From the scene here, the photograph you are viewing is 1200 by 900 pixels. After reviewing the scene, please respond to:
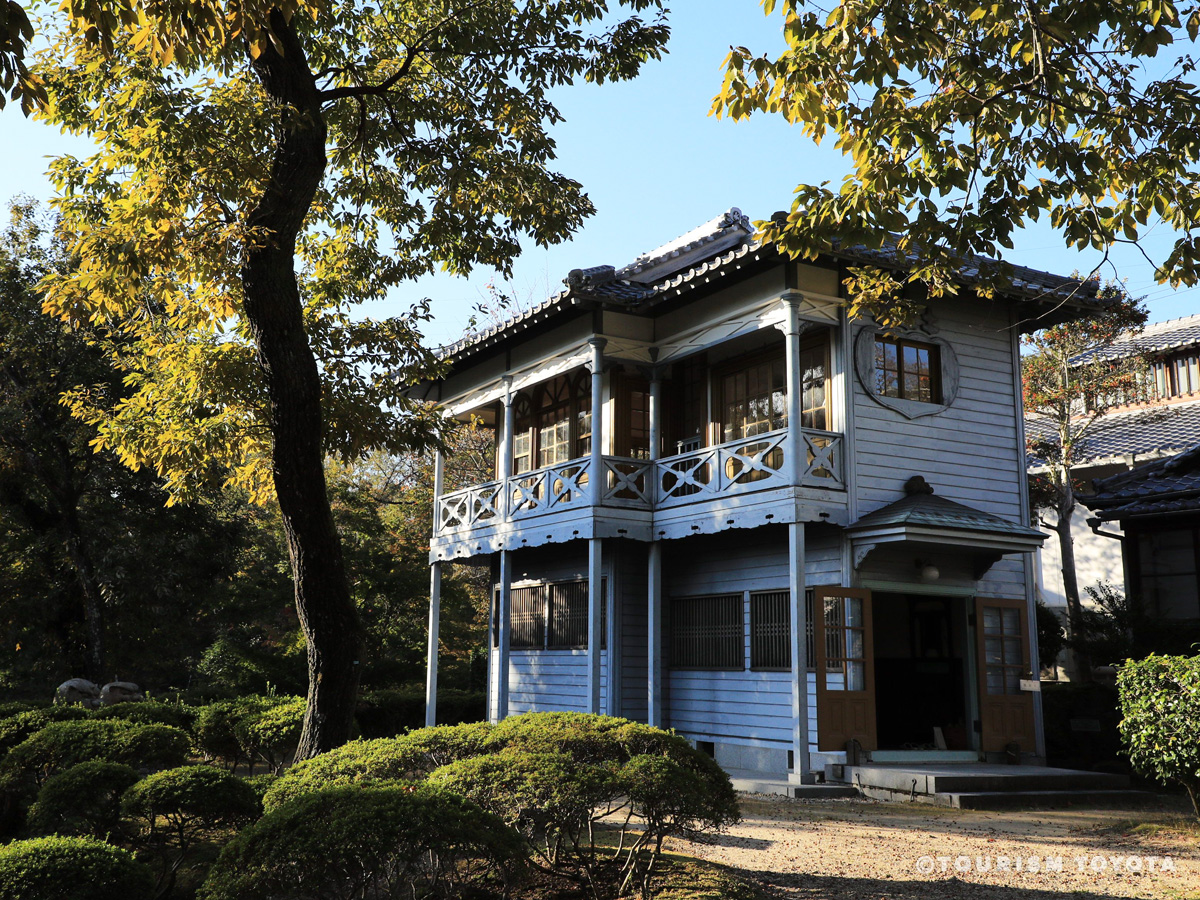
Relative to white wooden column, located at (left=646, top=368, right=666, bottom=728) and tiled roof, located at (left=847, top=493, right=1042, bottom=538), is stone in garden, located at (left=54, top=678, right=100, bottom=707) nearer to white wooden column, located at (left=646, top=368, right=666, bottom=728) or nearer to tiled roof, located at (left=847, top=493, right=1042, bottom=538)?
white wooden column, located at (left=646, top=368, right=666, bottom=728)

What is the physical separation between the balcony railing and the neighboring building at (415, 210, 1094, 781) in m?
0.04

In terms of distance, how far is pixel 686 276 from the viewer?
14.9 metres

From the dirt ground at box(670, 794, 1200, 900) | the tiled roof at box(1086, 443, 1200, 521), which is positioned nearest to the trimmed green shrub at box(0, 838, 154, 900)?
the dirt ground at box(670, 794, 1200, 900)

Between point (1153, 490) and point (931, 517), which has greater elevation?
point (1153, 490)

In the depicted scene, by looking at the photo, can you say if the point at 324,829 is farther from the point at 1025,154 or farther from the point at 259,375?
the point at 1025,154

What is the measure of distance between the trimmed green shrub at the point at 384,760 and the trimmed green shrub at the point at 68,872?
1.02 meters

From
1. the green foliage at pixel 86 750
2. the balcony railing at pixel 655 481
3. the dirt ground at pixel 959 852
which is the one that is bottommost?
the dirt ground at pixel 959 852

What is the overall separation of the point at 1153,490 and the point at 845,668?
6095mm

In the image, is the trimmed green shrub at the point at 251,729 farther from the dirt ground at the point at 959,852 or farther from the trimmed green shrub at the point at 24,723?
the dirt ground at the point at 959,852

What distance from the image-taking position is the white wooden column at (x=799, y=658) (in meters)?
12.9

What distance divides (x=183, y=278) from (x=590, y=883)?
5969 mm

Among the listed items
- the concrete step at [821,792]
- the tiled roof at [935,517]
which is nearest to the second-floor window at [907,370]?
the tiled roof at [935,517]

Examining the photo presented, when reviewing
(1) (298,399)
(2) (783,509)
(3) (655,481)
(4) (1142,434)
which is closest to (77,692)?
(3) (655,481)

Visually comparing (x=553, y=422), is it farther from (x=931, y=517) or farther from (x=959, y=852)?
(x=959, y=852)
